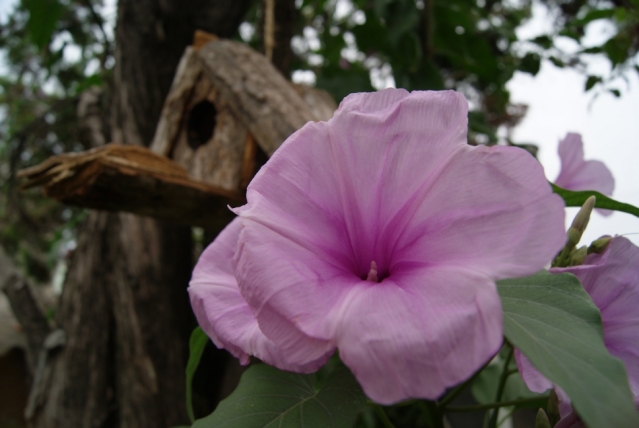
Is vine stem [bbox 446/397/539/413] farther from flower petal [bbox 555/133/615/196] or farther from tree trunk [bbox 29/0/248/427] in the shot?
tree trunk [bbox 29/0/248/427]

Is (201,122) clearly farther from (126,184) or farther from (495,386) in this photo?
(495,386)

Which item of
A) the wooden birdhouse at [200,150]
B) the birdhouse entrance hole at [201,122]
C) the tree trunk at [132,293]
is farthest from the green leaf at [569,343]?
the tree trunk at [132,293]

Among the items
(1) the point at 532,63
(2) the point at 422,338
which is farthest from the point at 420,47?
(2) the point at 422,338

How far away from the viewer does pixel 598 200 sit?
1.96 ft

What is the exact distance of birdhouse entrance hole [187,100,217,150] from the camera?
150 centimetres

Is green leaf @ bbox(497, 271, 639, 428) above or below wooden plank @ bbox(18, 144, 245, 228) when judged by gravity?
above

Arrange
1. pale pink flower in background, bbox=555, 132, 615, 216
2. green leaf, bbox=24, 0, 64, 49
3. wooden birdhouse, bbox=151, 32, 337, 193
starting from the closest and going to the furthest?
pale pink flower in background, bbox=555, 132, 615, 216, wooden birdhouse, bbox=151, 32, 337, 193, green leaf, bbox=24, 0, 64, 49

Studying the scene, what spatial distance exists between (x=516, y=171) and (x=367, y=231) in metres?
0.16

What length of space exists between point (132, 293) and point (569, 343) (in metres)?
1.60

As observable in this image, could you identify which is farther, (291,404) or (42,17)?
(42,17)

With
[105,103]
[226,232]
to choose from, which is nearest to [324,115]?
[226,232]

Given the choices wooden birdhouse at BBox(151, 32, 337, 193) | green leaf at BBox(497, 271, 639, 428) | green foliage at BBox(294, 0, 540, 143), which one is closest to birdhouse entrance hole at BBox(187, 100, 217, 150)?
wooden birdhouse at BBox(151, 32, 337, 193)

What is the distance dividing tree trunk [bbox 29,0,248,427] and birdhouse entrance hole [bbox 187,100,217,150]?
Answer: 0.41 metres

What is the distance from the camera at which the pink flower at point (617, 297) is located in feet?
1.57
